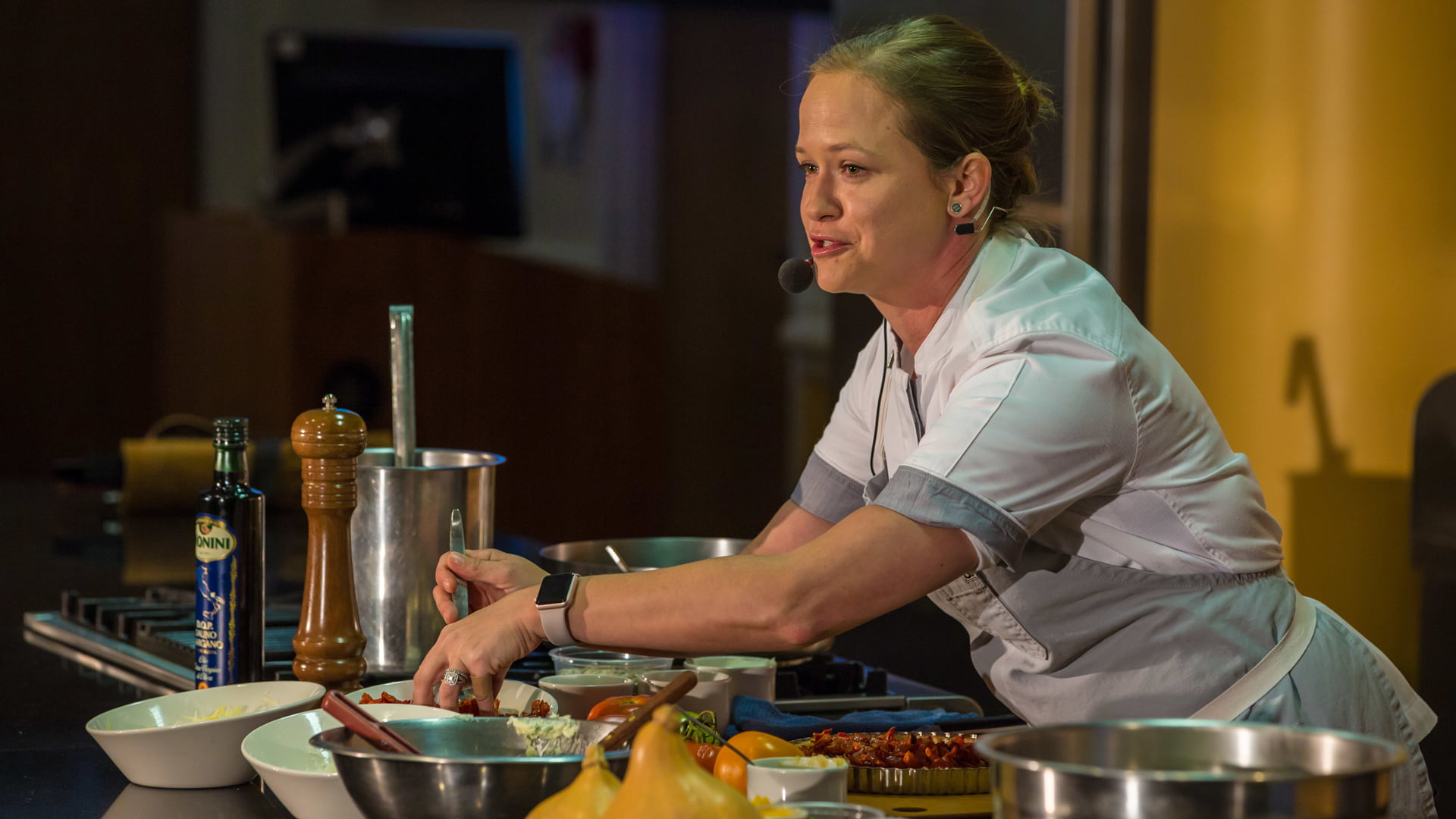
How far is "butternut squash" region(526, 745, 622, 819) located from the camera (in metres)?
0.77

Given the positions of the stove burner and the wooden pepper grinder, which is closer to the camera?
the wooden pepper grinder

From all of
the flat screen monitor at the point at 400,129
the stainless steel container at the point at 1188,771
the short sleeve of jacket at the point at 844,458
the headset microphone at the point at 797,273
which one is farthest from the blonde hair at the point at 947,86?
the flat screen monitor at the point at 400,129

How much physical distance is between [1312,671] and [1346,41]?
1.76m

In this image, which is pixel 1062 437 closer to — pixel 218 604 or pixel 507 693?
pixel 507 693

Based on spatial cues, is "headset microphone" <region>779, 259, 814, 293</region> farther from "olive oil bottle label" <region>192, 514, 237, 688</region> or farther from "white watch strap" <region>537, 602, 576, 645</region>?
"olive oil bottle label" <region>192, 514, 237, 688</region>

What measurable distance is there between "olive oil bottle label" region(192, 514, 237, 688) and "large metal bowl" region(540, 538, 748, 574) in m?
0.28

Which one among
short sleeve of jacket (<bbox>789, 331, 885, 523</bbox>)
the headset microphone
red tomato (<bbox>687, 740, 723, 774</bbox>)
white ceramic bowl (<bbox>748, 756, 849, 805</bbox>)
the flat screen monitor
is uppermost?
the flat screen monitor

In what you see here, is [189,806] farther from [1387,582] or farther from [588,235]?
[588,235]

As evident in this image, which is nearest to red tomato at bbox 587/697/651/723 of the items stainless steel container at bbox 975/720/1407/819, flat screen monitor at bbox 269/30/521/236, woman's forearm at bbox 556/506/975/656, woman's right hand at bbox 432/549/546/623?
woman's forearm at bbox 556/506/975/656

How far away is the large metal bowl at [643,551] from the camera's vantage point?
149 centimetres

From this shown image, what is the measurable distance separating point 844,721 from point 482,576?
316mm

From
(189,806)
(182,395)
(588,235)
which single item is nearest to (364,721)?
(189,806)

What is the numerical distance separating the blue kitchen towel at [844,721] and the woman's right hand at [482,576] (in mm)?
202

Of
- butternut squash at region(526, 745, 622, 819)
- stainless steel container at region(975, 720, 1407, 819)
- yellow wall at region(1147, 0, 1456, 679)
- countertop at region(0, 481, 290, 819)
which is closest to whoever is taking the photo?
stainless steel container at region(975, 720, 1407, 819)
